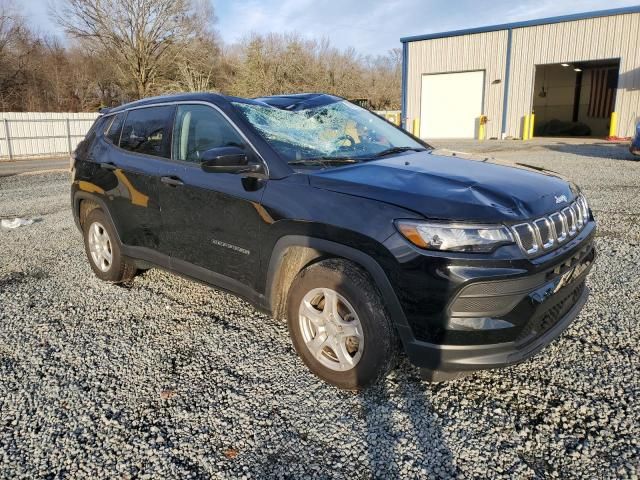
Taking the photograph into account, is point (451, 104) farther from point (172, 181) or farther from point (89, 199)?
point (172, 181)

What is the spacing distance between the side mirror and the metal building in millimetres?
25713

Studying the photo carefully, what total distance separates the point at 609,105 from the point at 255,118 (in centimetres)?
3224

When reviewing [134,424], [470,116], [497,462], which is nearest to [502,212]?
[497,462]

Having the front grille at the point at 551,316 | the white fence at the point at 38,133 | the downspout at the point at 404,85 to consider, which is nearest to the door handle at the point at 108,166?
the front grille at the point at 551,316

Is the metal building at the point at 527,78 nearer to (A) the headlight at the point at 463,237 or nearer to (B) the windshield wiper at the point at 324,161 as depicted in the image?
(B) the windshield wiper at the point at 324,161

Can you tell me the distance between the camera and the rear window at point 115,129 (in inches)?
176

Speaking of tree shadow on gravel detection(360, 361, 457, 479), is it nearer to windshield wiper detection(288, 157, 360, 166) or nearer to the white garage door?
windshield wiper detection(288, 157, 360, 166)

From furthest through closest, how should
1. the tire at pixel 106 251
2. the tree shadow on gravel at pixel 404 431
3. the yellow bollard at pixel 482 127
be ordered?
the yellow bollard at pixel 482 127 < the tire at pixel 106 251 < the tree shadow on gravel at pixel 404 431

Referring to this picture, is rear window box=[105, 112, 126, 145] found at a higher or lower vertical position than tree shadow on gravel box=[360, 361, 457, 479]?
higher

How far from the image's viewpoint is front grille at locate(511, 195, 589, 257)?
2445 mm

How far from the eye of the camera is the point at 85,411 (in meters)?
2.72

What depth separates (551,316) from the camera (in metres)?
2.69

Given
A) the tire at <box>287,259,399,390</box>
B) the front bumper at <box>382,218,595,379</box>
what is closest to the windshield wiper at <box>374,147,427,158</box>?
the tire at <box>287,259,399,390</box>

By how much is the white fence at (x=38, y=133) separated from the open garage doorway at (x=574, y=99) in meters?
25.9
